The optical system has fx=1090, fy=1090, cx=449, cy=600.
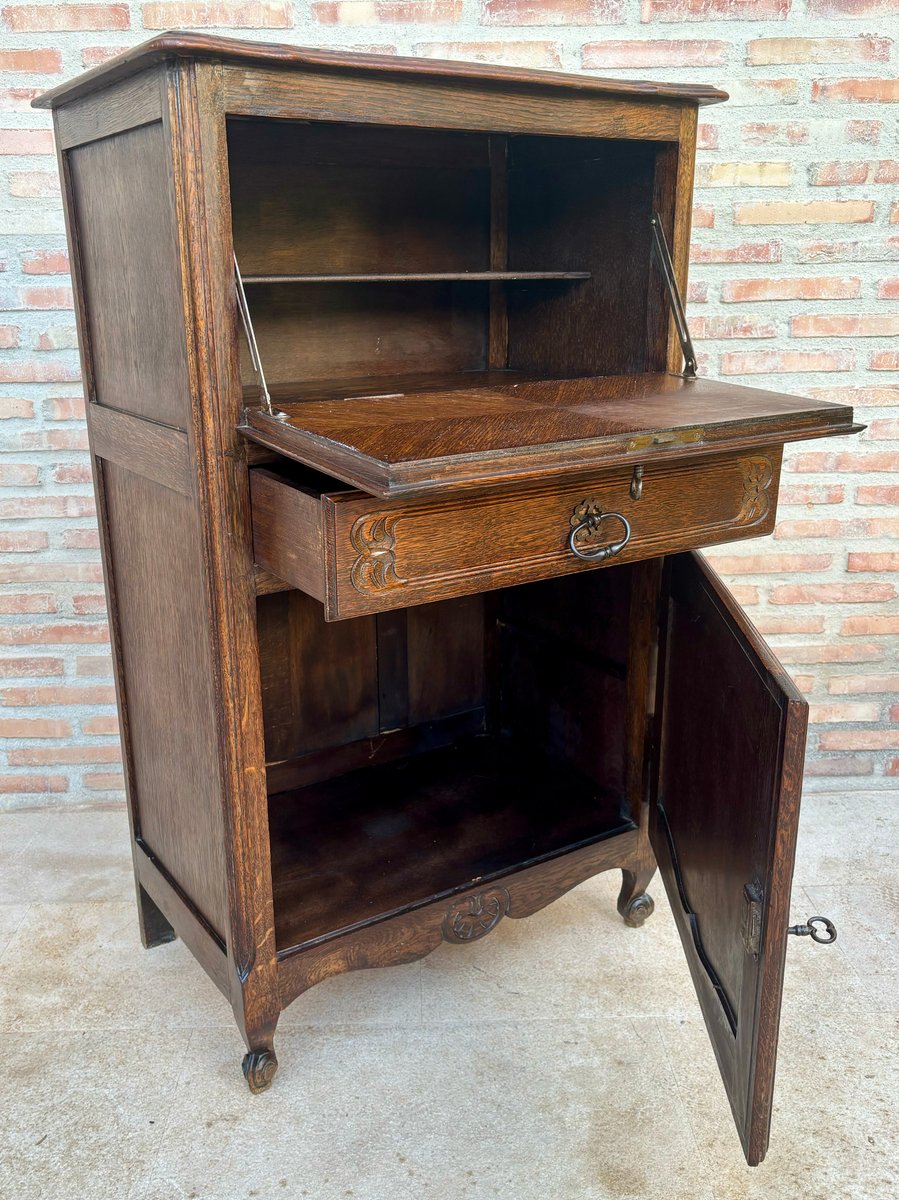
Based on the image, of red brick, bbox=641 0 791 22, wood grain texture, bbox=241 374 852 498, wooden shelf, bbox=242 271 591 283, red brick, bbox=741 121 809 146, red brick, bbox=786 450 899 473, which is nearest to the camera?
wood grain texture, bbox=241 374 852 498

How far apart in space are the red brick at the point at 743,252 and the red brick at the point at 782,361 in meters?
0.23

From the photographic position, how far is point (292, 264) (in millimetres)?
2236

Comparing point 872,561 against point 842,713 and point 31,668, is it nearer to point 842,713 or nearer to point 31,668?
point 842,713

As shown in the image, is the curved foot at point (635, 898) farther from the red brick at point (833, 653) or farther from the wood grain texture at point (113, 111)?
the wood grain texture at point (113, 111)

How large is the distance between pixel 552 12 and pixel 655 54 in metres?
0.27

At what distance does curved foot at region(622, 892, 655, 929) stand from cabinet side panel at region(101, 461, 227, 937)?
0.97m

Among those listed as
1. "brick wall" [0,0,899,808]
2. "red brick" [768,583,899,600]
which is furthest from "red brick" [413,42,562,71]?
"red brick" [768,583,899,600]

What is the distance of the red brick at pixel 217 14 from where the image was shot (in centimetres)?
248

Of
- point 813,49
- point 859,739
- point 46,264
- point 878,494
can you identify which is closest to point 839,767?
point 859,739

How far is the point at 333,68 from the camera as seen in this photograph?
1582 millimetres

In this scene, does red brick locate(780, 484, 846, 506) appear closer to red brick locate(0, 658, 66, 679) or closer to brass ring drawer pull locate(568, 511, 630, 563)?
brass ring drawer pull locate(568, 511, 630, 563)

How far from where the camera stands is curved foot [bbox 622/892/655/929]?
98.3 inches

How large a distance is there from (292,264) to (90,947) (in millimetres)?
1556

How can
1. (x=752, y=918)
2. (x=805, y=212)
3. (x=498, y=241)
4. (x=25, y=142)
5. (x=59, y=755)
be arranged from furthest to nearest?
(x=59, y=755) < (x=805, y=212) < (x=25, y=142) < (x=498, y=241) < (x=752, y=918)
